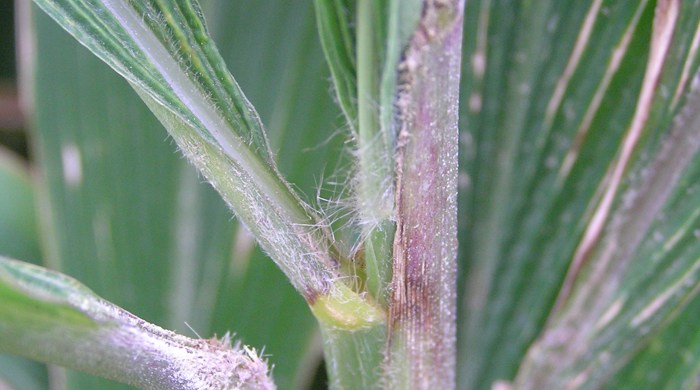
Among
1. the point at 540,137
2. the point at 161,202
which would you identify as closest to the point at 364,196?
the point at 540,137

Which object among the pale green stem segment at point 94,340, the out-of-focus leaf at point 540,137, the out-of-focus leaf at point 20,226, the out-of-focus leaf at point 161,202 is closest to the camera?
the pale green stem segment at point 94,340

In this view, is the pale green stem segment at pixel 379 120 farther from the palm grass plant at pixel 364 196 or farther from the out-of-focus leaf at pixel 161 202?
the out-of-focus leaf at pixel 161 202

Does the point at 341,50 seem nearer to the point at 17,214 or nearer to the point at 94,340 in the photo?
the point at 94,340

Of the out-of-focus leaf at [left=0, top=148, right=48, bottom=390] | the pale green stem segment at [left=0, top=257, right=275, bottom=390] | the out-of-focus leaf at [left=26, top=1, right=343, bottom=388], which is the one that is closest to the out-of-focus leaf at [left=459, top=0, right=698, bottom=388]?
the out-of-focus leaf at [left=26, top=1, right=343, bottom=388]

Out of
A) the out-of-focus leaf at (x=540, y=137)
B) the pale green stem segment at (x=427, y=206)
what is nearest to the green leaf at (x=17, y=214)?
the out-of-focus leaf at (x=540, y=137)

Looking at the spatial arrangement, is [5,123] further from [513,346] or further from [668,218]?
[668,218]

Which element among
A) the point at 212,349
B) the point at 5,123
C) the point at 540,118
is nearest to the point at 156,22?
the point at 212,349
